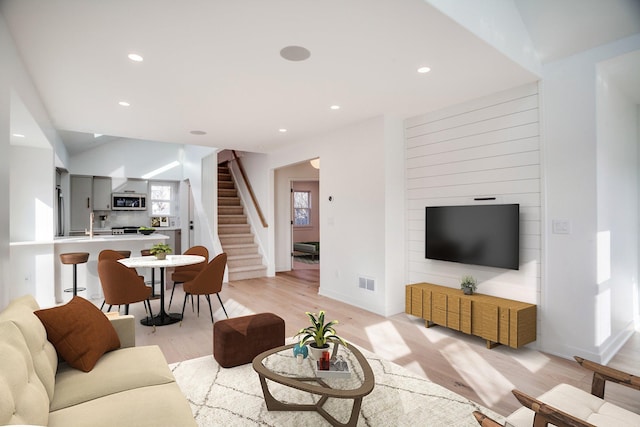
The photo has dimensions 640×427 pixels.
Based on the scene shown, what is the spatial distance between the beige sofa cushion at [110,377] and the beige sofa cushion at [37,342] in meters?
0.08

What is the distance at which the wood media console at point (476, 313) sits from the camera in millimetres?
3234

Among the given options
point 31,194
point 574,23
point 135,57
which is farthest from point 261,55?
point 31,194

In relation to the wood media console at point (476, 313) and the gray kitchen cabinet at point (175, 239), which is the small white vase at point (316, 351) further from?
the gray kitchen cabinet at point (175, 239)

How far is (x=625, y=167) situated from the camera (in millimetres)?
3668

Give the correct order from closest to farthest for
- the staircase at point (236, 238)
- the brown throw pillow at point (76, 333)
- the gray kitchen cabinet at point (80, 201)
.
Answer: the brown throw pillow at point (76, 333), the staircase at point (236, 238), the gray kitchen cabinet at point (80, 201)

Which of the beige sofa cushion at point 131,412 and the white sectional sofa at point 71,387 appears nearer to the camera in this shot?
the white sectional sofa at point 71,387

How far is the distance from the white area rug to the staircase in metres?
4.34

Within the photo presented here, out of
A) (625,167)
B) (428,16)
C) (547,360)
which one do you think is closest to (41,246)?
(428,16)

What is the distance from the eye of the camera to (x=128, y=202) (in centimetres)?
951

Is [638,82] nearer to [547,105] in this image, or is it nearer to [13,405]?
[547,105]

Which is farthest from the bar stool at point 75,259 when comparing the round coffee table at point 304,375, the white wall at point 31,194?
the round coffee table at point 304,375

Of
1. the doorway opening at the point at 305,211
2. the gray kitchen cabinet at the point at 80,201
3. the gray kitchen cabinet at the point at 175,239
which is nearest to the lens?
the gray kitchen cabinet at the point at 80,201

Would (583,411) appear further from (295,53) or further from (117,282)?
(117,282)

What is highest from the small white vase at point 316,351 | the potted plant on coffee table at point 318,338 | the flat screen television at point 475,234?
the flat screen television at point 475,234
